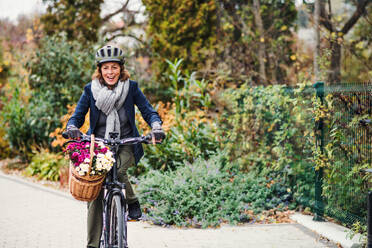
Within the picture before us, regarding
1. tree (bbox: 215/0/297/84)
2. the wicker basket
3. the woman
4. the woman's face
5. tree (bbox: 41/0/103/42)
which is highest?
tree (bbox: 41/0/103/42)

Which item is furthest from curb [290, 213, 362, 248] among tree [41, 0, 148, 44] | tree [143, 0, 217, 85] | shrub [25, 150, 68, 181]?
tree [41, 0, 148, 44]

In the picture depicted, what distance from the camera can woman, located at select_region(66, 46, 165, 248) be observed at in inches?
167

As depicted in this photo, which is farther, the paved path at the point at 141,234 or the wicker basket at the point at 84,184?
the paved path at the point at 141,234

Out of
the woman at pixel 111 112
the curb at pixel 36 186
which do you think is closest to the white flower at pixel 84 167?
the woman at pixel 111 112

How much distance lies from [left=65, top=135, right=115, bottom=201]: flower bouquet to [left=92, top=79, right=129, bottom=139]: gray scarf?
40cm

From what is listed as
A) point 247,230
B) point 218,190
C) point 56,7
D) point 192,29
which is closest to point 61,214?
point 218,190

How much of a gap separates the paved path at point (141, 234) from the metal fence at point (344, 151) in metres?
0.47

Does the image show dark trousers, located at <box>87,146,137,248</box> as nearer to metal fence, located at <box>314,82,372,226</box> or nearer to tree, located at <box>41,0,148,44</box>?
metal fence, located at <box>314,82,372,226</box>

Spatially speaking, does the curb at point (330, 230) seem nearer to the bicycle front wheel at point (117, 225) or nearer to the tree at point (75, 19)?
the bicycle front wheel at point (117, 225)

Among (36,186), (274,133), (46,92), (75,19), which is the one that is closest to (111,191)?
(274,133)

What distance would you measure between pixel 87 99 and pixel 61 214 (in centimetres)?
313

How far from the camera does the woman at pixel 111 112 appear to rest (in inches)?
167

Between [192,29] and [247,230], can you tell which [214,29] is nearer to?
[192,29]

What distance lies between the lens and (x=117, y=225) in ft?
12.8
